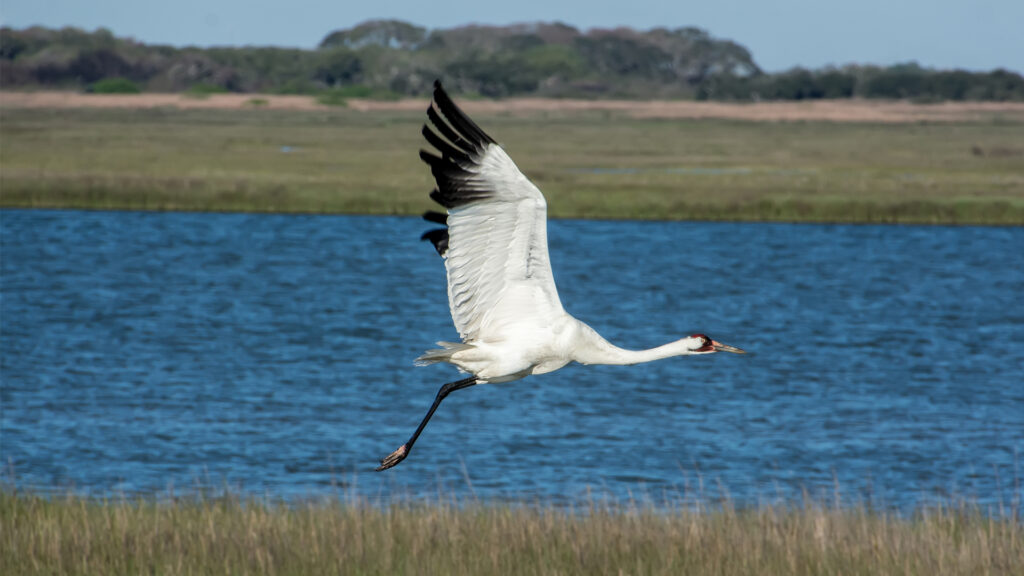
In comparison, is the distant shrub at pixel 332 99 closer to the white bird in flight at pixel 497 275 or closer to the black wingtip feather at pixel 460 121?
the white bird in flight at pixel 497 275

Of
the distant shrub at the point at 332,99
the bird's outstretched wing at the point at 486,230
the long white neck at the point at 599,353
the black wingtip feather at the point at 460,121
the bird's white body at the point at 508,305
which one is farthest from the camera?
the distant shrub at the point at 332,99

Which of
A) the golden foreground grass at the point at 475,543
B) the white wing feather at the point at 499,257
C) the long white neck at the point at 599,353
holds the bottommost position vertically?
the golden foreground grass at the point at 475,543

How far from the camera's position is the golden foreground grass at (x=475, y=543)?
927 cm

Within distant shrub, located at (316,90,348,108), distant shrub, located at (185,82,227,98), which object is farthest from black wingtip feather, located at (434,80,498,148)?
distant shrub, located at (185,82,227,98)

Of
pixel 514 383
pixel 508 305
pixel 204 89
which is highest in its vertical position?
pixel 508 305

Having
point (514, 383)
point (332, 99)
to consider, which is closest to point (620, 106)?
point (332, 99)

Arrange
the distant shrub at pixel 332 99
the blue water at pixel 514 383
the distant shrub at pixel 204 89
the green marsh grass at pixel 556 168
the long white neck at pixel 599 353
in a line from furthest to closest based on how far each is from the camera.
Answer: the distant shrub at pixel 204 89 → the distant shrub at pixel 332 99 → the green marsh grass at pixel 556 168 → the blue water at pixel 514 383 → the long white neck at pixel 599 353

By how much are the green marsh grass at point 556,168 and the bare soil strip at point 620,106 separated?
1291cm

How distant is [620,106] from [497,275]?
100.0m

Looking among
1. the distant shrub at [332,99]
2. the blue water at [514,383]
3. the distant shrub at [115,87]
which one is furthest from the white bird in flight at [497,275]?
the distant shrub at [115,87]

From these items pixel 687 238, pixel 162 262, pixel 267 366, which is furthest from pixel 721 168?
pixel 267 366

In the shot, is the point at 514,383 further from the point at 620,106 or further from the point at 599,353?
the point at 620,106

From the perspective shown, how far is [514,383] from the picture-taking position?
22828 millimetres

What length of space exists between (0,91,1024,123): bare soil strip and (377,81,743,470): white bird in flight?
84.6m
